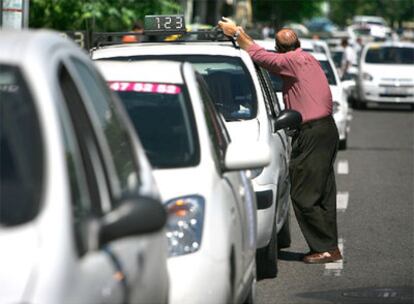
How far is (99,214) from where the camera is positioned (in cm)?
452

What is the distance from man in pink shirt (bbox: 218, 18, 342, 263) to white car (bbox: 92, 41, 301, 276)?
122mm

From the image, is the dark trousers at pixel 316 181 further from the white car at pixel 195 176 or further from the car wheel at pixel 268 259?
the white car at pixel 195 176

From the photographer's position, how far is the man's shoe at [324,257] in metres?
10.2

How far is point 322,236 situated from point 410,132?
16403mm

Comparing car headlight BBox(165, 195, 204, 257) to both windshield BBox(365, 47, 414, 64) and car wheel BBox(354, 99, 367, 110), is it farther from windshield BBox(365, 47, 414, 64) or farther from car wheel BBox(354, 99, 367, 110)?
car wheel BBox(354, 99, 367, 110)

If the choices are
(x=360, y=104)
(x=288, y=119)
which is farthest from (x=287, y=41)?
(x=360, y=104)

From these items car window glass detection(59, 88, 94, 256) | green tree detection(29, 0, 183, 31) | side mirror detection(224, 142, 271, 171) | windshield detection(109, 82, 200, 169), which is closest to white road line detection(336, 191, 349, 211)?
windshield detection(109, 82, 200, 169)

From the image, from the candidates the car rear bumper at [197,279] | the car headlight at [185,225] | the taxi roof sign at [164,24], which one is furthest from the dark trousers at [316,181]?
the car rear bumper at [197,279]

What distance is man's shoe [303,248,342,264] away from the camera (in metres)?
10.2

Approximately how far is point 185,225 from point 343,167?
1272cm

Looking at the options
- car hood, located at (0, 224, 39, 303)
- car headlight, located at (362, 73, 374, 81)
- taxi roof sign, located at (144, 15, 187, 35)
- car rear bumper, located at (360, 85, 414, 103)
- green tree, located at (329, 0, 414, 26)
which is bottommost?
green tree, located at (329, 0, 414, 26)

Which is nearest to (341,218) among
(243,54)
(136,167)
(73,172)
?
(243,54)

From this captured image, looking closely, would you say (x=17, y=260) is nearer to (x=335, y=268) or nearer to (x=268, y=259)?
(x=268, y=259)

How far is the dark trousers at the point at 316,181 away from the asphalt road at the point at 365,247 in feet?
0.78
